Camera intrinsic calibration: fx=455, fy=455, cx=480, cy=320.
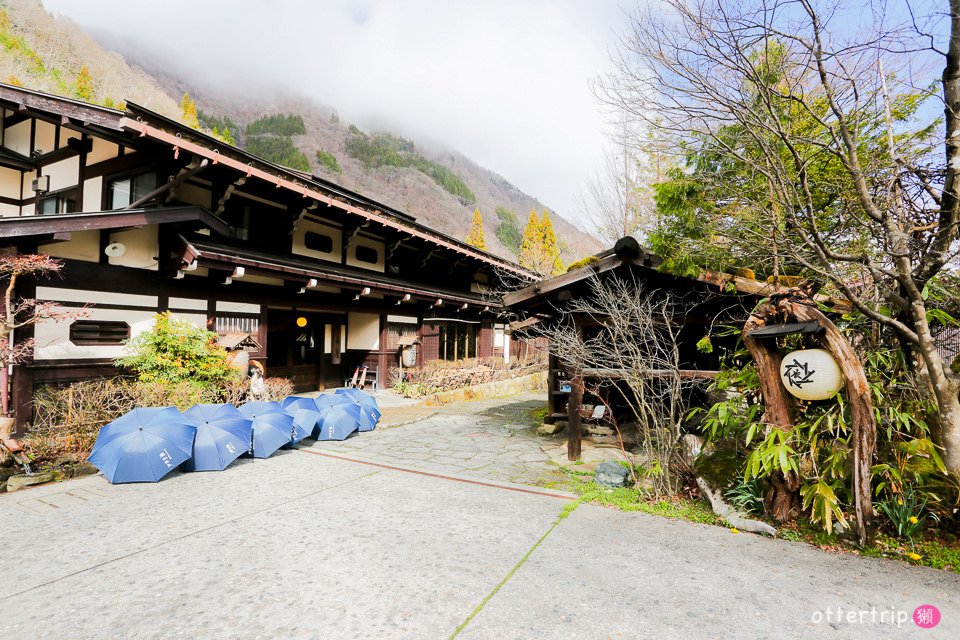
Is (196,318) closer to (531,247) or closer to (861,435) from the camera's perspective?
(861,435)

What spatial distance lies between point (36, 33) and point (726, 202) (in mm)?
66161

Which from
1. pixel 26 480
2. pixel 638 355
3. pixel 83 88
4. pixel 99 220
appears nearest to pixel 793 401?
pixel 638 355

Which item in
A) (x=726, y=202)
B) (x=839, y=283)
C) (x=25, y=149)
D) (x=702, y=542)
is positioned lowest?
(x=702, y=542)

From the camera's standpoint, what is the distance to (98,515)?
504 centimetres

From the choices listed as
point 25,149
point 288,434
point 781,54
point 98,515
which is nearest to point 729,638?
point 781,54

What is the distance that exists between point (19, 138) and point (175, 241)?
4212mm

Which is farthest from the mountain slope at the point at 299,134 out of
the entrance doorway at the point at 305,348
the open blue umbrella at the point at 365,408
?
the open blue umbrella at the point at 365,408

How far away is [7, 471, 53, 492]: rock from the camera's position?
592cm

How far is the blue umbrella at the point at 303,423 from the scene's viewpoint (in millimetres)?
8117

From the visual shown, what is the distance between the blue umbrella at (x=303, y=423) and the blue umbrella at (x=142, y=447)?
186cm

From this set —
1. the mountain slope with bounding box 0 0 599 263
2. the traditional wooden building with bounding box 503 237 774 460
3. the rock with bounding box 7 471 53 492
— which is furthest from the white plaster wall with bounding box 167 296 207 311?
the mountain slope with bounding box 0 0 599 263

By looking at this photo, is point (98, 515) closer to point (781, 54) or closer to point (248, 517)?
point (248, 517)

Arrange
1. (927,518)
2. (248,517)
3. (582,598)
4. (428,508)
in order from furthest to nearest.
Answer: (428,508) < (248,517) < (927,518) < (582,598)

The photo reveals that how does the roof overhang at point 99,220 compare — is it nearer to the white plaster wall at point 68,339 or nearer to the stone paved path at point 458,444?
the white plaster wall at point 68,339
